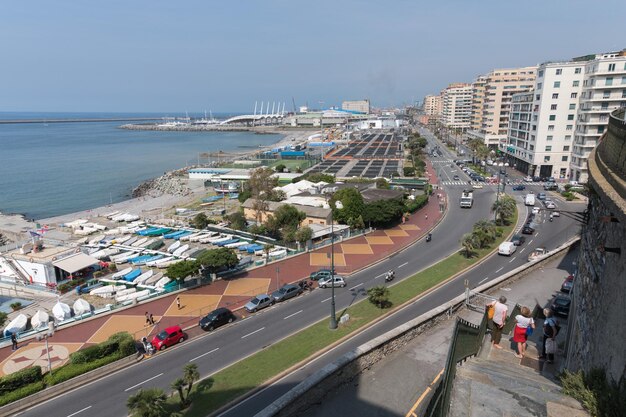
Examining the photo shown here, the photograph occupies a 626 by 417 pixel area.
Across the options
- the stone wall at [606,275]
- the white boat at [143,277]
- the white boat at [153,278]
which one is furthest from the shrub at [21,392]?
the stone wall at [606,275]

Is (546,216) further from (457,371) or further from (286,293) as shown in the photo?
(457,371)

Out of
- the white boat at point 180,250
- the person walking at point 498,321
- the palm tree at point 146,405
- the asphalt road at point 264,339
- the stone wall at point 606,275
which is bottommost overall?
the white boat at point 180,250

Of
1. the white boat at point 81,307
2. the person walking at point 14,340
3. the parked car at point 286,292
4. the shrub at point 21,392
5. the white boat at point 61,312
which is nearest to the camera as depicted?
the shrub at point 21,392

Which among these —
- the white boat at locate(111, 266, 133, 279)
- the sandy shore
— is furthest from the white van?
the sandy shore

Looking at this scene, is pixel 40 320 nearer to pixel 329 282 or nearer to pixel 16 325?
pixel 16 325

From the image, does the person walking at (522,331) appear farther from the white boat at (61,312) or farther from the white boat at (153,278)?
the white boat at (153,278)

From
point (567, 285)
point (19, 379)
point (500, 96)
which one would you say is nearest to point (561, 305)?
point (567, 285)

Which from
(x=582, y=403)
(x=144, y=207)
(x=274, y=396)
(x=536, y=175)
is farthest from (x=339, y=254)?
(x=536, y=175)
